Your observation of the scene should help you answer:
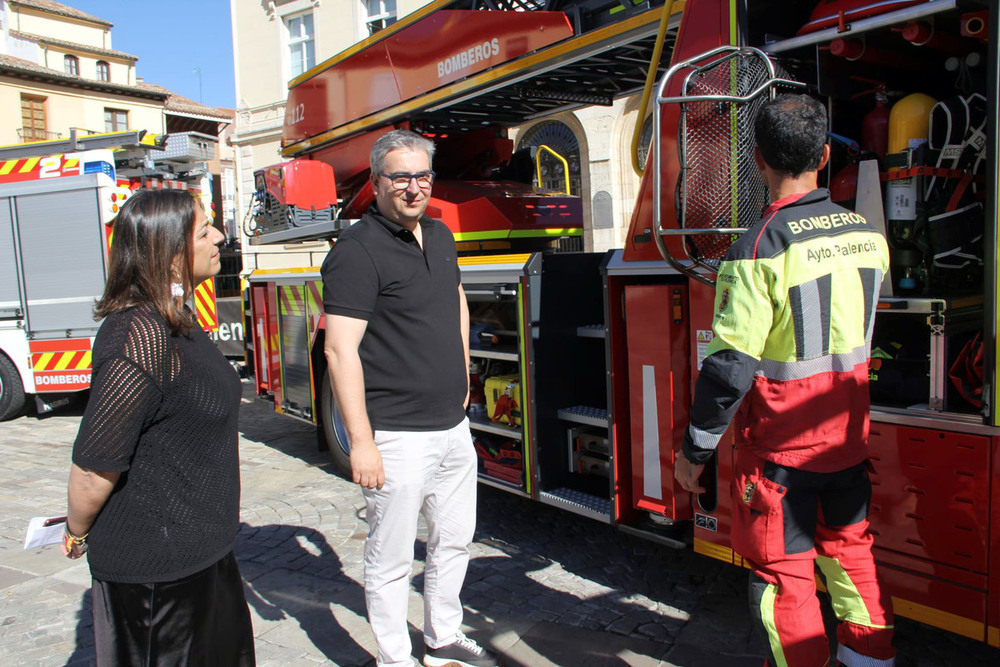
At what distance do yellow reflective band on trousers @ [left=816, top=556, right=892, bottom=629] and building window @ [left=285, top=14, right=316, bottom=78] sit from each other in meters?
22.6

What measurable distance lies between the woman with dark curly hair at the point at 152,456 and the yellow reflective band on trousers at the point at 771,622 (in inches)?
60.2

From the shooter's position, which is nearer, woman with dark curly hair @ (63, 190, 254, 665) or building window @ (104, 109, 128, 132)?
woman with dark curly hair @ (63, 190, 254, 665)

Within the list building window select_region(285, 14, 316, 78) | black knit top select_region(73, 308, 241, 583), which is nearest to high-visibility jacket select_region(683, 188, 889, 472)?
black knit top select_region(73, 308, 241, 583)

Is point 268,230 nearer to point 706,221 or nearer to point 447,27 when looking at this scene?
point 447,27

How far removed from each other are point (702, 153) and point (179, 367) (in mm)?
2056

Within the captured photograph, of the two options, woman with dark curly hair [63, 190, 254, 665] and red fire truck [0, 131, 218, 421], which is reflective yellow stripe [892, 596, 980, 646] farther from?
red fire truck [0, 131, 218, 421]

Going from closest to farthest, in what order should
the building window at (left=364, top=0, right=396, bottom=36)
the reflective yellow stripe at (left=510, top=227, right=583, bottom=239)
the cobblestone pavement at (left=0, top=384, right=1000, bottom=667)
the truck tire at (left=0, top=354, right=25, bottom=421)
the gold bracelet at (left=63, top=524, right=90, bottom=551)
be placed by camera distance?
the gold bracelet at (left=63, top=524, right=90, bottom=551) < the cobblestone pavement at (left=0, top=384, right=1000, bottom=667) < the reflective yellow stripe at (left=510, top=227, right=583, bottom=239) < the truck tire at (left=0, top=354, right=25, bottom=421) < the building window at (left=364, top=0, right=396, bottom=36)

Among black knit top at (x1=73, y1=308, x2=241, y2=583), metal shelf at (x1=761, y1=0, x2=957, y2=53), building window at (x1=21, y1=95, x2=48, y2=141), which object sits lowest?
black knit top at (x1=73, y1=308, x2=241, y2=583)

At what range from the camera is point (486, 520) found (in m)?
4.74

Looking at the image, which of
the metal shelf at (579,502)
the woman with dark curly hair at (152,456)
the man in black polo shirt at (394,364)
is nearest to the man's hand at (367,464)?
the man in black polo shirt at (394,364)

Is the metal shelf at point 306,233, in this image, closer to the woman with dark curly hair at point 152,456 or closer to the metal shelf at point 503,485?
the metal shelf at point 503,485

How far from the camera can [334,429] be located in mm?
5754

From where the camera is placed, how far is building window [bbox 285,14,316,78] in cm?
2242

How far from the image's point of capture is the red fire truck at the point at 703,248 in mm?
2529
